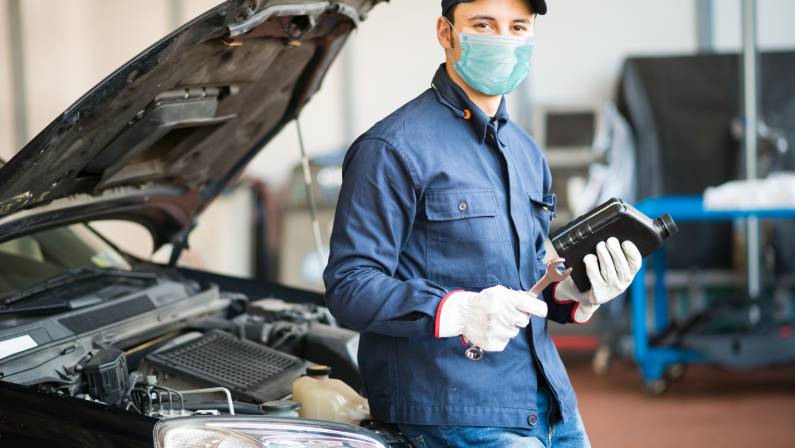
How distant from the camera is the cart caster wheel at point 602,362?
6.42 meters

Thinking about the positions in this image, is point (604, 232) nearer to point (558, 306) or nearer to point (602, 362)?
point (558, 306)

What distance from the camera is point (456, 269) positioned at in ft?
6.37

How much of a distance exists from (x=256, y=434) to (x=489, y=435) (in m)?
0.44

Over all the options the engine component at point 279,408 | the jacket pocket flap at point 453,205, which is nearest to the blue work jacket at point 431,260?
the jacket pocket flap at point 453,205

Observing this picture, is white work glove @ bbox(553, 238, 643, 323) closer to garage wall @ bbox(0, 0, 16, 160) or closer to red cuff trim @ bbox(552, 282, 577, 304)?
red cuff trim @ bbox(552, 282, 577, 304)

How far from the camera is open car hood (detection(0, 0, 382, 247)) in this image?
6.71ft

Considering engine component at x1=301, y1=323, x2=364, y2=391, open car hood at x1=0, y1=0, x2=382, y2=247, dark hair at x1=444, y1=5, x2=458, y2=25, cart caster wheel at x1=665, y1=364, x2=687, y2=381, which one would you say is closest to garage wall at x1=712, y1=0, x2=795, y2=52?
cart caster wheel at x1=665, y1=364, x2=687, y2=381

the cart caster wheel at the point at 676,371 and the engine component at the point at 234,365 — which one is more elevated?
the engine component at the point at 234,365

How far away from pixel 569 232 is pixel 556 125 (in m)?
5.41

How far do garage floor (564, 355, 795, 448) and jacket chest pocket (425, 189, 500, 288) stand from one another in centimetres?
283

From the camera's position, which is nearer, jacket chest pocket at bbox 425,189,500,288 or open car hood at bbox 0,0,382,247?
jacket chest pocket at bbox 425,189,500,288

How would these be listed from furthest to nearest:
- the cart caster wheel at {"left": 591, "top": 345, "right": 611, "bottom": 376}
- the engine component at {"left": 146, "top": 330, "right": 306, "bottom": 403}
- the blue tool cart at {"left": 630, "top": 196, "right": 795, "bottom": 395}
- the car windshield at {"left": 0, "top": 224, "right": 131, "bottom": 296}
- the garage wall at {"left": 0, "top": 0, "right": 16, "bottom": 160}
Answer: the garage wall at {"left": 0, "top": 0, "right": 16, "bottom": 160}
the cart caster wheel at {"left": 591, "top": 345, "right": 611, "bottom": 376}
the blue tool cart at {"left": 630, "top": 196, "right": 795, "bottom": 395}
the car windshield at {"left": 0, "top": 224, "right": 131, "bottom": 296}
the engine component at {"left": 146, "top": 330, "right": 306, "bottom": 403}

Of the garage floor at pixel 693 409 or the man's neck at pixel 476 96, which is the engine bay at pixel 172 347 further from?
the garage floor at pixel 693 409

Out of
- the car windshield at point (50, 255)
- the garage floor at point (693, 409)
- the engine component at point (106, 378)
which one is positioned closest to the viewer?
the engine component at point (106, 378)
